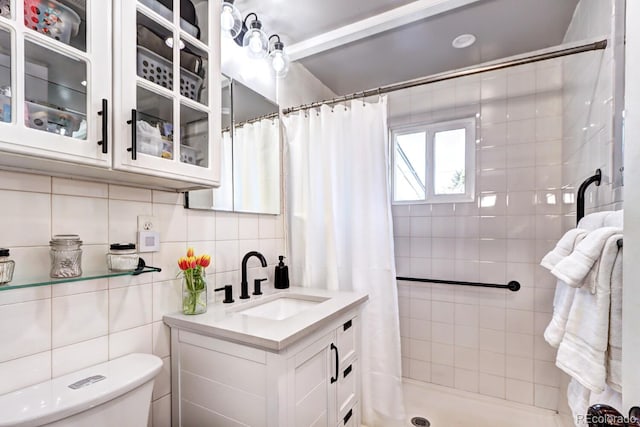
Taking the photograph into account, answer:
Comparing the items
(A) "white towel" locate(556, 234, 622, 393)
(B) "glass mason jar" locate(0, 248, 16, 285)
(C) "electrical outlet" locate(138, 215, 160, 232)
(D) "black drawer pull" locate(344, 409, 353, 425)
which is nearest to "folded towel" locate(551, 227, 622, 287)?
(A) "white towel" locate(556, 234, 622, 393)

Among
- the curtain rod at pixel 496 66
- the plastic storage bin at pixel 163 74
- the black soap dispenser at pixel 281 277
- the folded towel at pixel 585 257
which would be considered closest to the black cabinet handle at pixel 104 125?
the plastic storage bin at pixel 163 74

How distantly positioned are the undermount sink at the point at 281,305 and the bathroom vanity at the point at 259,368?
6cm

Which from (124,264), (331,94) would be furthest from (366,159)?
(124,264)

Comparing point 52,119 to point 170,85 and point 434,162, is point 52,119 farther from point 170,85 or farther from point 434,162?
point 434,162

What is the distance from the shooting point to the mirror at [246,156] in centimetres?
158

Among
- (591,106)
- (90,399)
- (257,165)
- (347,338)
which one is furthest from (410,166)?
(90,399)

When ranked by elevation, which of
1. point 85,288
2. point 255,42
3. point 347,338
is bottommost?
Result: point 347,338

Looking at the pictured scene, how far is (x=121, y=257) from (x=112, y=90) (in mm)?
528

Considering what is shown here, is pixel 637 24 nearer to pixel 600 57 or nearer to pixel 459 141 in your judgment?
pixel 600 57

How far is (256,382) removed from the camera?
40.6 inches

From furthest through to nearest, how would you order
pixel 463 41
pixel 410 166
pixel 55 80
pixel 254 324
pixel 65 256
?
pixel 410 166
pixel 463 41
pixel 254 324
pixel 65 256
pixel 55 80

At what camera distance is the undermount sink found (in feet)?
4.92

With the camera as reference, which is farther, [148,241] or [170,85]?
[148,241]

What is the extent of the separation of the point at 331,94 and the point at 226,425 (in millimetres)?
2378
